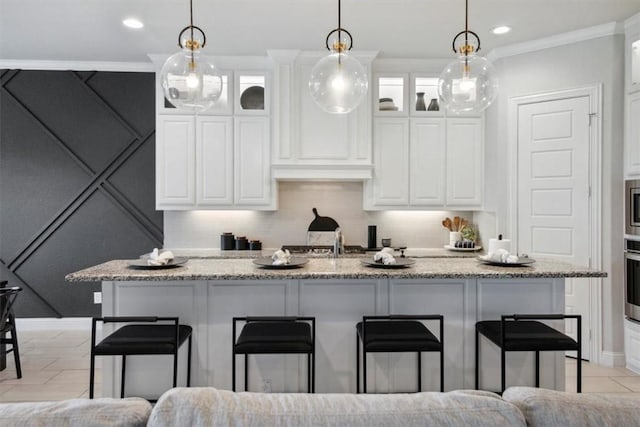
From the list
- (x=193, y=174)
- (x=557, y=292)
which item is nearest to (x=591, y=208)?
(x=557, y=292)

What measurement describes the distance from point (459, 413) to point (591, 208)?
132 inches

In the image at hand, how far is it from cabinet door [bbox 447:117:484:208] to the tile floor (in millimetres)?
1800

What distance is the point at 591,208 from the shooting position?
3.55 m

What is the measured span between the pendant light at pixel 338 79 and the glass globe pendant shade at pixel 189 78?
57 cm

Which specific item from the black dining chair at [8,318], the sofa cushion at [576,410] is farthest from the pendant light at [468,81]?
the black dining chair at [8,318]

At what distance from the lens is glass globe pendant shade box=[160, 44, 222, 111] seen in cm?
217

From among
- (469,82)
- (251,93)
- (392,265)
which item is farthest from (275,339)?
(251,93)

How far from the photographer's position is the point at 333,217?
4.59 meters

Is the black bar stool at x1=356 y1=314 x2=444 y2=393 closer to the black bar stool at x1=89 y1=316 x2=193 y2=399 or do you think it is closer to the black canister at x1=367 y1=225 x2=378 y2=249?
the black bar stool at x1=89 y1=316 x2=193 y2=399

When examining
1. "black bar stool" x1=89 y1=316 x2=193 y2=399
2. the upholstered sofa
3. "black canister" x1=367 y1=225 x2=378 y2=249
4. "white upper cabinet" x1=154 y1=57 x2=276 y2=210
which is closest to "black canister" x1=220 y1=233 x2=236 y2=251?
"white upper cabinet" x1=154 y1=57 x2=276 y2=210

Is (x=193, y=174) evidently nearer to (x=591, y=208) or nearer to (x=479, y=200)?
(x=479, y=200)

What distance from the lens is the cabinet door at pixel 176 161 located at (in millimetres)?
4129

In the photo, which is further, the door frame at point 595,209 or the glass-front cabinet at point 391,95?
the glass-front cabinet at point 391,95

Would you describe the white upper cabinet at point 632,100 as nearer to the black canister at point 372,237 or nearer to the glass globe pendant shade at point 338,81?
the black canister at point 372,237
